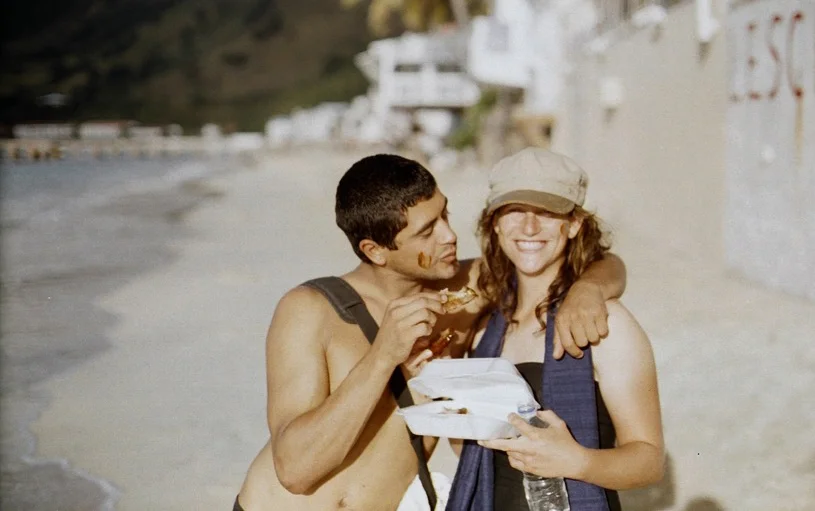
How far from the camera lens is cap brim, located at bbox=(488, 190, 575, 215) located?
2232 mm

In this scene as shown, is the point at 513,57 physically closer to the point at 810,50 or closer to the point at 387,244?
the point at 810,50

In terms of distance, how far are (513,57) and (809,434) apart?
20899mm

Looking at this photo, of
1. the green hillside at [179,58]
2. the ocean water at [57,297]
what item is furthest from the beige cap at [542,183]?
the green hillside at [179,58]

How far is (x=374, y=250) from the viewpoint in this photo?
2447mm

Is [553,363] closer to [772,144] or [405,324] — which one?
[405,324]

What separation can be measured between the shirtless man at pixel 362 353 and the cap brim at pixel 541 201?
21cm

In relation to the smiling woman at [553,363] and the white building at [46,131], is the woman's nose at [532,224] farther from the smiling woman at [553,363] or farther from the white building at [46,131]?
the white building at [46,131]

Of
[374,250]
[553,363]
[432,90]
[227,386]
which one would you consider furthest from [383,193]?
[432,90]

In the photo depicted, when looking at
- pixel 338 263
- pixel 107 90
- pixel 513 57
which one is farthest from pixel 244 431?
pixel 107 90

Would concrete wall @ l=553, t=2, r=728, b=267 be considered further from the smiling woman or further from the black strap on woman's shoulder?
the black strap on woman's shoulder

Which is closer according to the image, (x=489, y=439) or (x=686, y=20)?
(x=489, y=439)

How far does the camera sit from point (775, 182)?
24.3ft

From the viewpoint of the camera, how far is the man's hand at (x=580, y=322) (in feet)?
6.60

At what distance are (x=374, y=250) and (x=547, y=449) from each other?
82 cm
